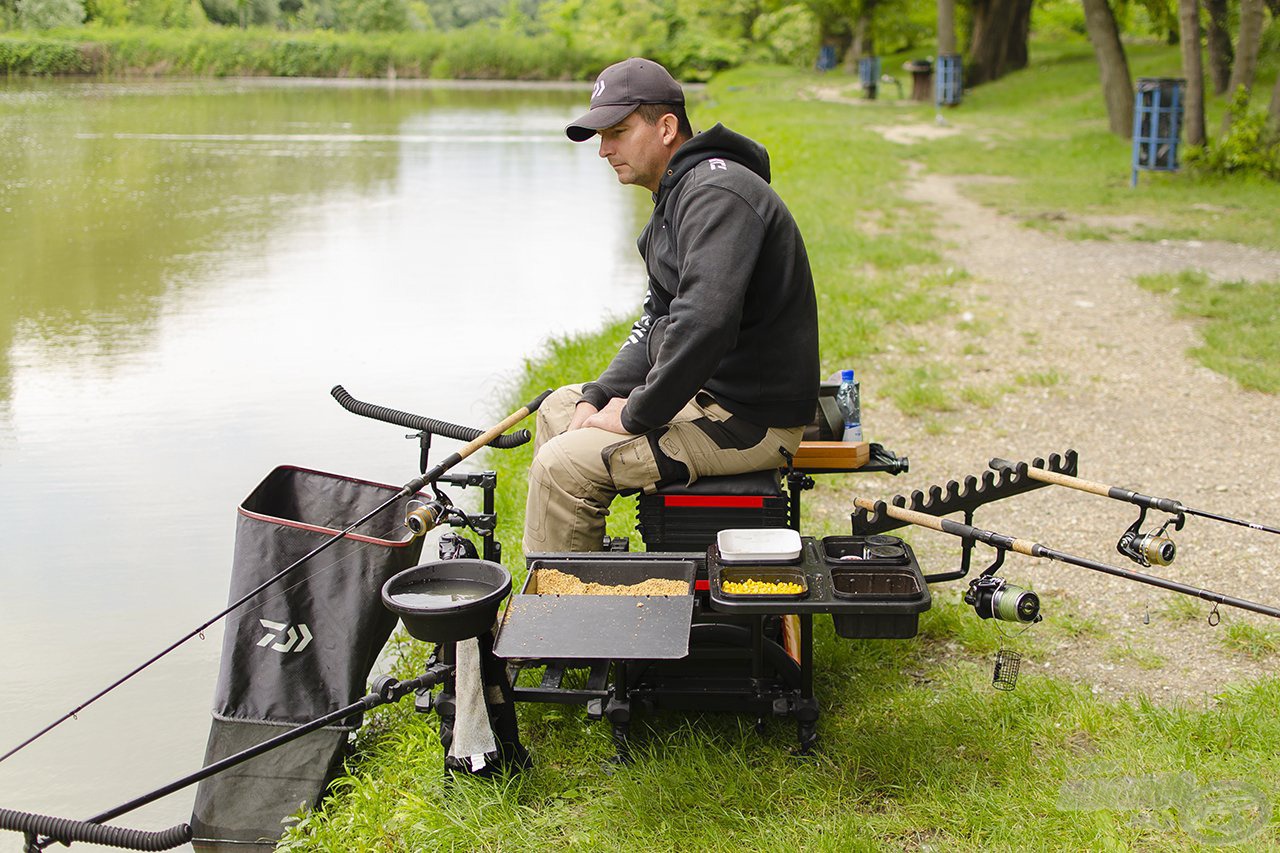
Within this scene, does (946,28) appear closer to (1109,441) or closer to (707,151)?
(1109,441)

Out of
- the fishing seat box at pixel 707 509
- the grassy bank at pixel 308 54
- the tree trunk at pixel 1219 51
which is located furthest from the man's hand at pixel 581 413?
the grassy bank at pixel 308 54

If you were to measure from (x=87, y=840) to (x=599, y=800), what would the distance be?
114 cm

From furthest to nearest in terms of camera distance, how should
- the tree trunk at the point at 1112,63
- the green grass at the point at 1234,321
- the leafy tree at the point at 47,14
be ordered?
the leafy tree at the point at 47,14 → the tree trunk at the point at 1112,63 → the green grass at the point at 1234,321

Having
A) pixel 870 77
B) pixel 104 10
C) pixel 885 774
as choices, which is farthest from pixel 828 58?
pixel 885 774

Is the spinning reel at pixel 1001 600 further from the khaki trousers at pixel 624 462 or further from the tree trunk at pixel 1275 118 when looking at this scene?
the tree trunk at pixel 1275 118

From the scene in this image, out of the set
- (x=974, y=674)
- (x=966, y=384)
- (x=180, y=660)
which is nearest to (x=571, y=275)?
(x=966, y=384)

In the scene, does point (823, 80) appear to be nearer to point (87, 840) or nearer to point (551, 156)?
point (551, 156)

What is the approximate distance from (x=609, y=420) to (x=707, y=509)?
355 mm

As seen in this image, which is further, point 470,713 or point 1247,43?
point 1247,43

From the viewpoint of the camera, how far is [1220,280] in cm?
897

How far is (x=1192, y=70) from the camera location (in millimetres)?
13266

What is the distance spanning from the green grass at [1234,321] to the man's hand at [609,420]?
13.9 feet

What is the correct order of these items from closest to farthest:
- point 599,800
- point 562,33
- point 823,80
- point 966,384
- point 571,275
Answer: point 599,800
point 966,384
point 571,275
point 823,80
point 562,33

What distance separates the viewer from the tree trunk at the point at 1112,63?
1617 cm
